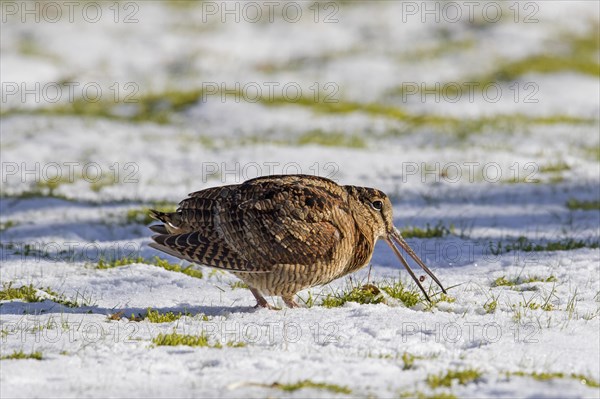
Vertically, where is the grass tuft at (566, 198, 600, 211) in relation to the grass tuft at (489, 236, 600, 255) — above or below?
above

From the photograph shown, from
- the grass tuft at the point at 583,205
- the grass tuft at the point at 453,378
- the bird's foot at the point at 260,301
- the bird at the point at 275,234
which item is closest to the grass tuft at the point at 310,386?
the grass tuft at the point at 453,378

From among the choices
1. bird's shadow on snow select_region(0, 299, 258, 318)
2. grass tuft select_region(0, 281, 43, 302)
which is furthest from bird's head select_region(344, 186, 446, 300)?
grass tuft select_region(0, 281, 43, 302)

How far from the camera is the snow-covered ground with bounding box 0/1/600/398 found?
5309mm

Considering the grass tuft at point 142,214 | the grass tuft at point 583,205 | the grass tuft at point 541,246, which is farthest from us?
the grass tuft at point 583,205

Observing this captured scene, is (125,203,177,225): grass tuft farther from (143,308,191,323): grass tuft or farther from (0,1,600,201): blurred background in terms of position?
(143,308,191,323): grass tuft

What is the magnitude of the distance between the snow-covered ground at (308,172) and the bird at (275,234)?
0.32 metres

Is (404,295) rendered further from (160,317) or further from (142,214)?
(142,214)

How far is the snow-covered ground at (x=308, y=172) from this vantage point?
5.31 metres

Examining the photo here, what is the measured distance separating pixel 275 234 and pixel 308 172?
8.19m

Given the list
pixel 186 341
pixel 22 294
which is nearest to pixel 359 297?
pixel 186 341

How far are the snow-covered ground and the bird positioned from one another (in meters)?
0.32

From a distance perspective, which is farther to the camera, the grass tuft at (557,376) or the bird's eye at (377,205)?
the bird's eye at (377,205)

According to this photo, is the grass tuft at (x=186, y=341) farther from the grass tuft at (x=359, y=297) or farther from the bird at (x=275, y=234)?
the grass tuft at (x=359, y=297)

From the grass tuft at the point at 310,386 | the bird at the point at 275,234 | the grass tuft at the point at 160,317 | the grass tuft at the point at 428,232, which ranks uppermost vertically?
the bird at the point at 275,234
